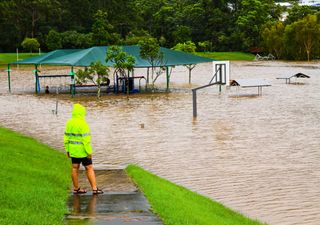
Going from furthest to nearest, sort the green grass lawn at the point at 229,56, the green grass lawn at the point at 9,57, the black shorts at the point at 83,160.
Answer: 1. the green grass lawn at the point at 229,56
2. the green grass lawn at the point at 9,57
3. the black shorts at the point at 83,160

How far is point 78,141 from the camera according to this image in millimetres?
9578

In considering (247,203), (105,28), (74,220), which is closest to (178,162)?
(247,203)

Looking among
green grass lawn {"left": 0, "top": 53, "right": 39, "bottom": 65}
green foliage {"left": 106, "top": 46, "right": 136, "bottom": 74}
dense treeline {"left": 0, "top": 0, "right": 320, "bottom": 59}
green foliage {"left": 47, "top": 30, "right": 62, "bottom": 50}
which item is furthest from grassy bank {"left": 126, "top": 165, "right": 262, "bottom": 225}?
green foliage {"left": 47, "top": 30, "right": 62, "bottom": 50}

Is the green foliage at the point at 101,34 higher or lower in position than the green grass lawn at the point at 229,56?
higher

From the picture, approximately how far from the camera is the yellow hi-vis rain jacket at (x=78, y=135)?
31.2ft

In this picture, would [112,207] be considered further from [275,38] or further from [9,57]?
[275,38]

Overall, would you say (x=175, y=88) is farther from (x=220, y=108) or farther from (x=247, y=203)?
(x=247, y=203)

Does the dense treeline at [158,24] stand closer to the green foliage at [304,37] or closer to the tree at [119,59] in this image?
the green foliage at [304,37]

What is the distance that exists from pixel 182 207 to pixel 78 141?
197 cm

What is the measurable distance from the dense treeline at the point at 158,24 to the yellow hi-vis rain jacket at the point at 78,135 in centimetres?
6896

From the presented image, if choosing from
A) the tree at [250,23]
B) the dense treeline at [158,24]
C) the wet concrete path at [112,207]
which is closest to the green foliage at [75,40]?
the dense treeline at [158,24]

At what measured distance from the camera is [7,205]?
796 cm

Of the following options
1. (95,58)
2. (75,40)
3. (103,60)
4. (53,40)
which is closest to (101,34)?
(75,40)

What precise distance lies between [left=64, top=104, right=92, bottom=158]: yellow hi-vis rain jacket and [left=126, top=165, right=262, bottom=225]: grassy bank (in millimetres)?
1192
